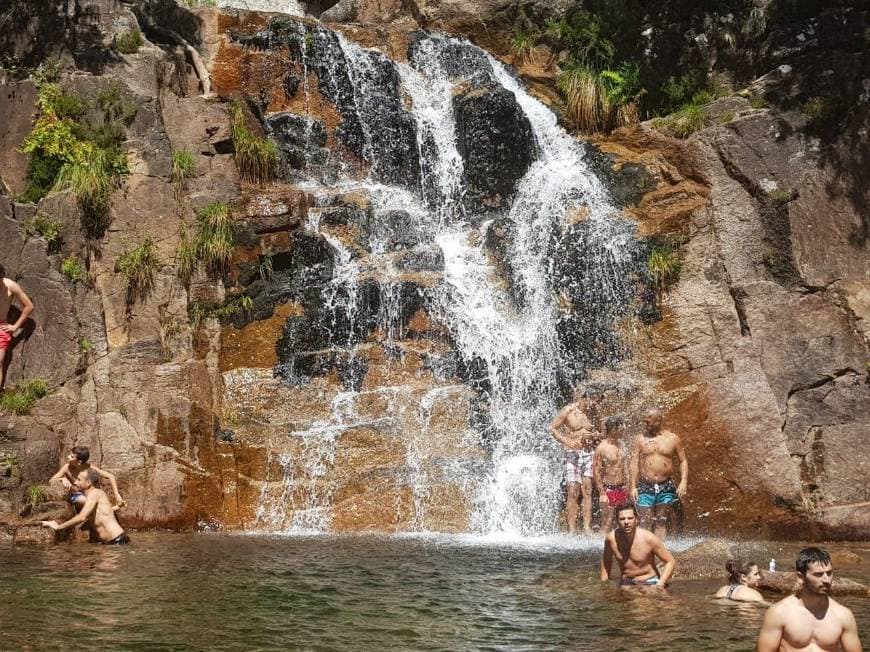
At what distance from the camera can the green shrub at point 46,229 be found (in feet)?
44.4

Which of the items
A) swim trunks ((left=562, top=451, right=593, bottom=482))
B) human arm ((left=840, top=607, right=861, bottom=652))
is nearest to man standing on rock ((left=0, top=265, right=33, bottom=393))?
swim trunks ((left=562, top=451, right=593, bottom=482))

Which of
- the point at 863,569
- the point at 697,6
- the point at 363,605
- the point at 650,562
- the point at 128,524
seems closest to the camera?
the point at 363,605

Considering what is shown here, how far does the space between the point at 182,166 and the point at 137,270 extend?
2.10 m

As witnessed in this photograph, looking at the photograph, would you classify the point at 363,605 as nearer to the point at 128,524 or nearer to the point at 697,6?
the point at 128,524

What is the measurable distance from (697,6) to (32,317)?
13310 mm

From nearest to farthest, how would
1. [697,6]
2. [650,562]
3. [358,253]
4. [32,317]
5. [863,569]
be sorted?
[650,562] < [863,569] < [32,317] < [358,253] < [697,6]

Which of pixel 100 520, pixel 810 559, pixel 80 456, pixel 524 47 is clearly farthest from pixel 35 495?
pixel 524 47

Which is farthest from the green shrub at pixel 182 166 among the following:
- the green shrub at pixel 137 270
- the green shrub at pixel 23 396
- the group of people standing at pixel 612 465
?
the group of people standing at pixel 612 465

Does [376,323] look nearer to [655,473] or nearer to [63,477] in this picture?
[63,477]

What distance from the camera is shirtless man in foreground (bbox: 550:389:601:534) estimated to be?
11727mm

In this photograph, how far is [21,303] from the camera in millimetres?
12852

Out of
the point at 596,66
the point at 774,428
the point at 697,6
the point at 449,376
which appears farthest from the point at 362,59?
the point at 774,428

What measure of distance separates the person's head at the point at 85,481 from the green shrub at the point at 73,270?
11.3 feet

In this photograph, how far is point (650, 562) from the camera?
8195mm
